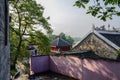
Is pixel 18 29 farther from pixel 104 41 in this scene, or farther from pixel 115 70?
pixel 115 70

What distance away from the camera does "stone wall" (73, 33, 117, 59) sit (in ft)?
58.0

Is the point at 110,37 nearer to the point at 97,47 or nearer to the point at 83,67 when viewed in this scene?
the point at 97,47

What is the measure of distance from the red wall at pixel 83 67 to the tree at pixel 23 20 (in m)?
2.70

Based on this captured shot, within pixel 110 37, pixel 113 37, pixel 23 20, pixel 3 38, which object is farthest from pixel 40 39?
pixel 3 38

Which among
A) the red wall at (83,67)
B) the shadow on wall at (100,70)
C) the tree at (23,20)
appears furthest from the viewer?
the tree at (23,20)

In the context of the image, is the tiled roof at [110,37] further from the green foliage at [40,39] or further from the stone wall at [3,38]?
the stone wall at [3,38]

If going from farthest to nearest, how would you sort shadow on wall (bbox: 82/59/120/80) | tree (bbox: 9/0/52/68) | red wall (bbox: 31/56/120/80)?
1. tree (bbox: 9/0/52/68)
2. red wall (bbox: 31/56/120/80)
3. shadow on wall (bbox: 82/59/120/80)

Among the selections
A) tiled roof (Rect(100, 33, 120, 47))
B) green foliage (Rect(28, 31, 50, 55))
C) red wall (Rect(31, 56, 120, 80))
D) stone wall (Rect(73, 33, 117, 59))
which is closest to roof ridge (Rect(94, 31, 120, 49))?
stone wall (Rect(73, 33, 117, 59))

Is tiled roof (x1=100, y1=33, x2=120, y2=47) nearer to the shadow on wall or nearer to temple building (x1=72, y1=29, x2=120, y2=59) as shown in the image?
temple building (x1=72, y1=29, x2=120, y2=59)

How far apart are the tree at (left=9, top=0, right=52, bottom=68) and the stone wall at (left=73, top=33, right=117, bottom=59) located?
4695mm

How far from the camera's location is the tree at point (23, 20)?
16719 mm

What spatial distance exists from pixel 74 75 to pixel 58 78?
4.59 feet

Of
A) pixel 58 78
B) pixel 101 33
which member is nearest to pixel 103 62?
pixel 58 78

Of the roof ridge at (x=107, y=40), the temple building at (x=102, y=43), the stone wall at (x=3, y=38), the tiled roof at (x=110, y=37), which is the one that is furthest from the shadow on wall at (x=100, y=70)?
the stone wall at (x=3, y=38)
